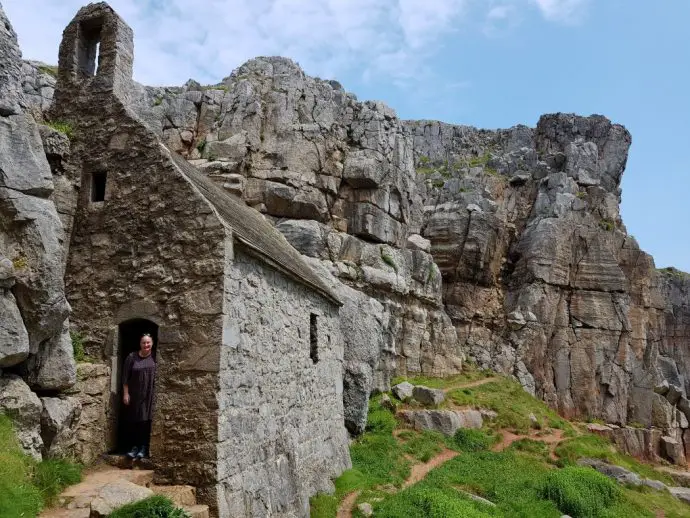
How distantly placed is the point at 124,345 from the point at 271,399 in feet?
10.5

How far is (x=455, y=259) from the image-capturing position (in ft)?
130

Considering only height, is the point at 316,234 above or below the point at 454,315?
above

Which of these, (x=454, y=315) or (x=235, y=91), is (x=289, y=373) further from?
(x=454, y=315)

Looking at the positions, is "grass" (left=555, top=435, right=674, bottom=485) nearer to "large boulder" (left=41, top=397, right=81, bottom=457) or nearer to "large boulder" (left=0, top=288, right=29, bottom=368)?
"large boulder" (left=41, top=397, right=81, bottom=457)

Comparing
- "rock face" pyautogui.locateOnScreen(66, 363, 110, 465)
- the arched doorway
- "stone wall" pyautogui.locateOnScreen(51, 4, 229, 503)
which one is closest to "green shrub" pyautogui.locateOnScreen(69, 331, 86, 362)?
"stone wall" pyautogui.locateOnScreen(51, 4, 229, 503)

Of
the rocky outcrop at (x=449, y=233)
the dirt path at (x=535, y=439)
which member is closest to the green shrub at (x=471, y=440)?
the dirt path at (x=535, y=439)

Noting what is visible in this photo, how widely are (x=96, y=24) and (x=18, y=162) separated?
18.8ft

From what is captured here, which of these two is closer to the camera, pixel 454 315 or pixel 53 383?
pixel 53 383

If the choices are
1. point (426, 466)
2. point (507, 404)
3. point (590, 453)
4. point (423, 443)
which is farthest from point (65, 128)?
point (507, 404)

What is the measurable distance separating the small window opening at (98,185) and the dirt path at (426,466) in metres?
11.4

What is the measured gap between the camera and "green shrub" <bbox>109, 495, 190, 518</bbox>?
7555 mm

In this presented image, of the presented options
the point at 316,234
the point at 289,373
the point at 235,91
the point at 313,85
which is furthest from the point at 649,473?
the point at 235,91

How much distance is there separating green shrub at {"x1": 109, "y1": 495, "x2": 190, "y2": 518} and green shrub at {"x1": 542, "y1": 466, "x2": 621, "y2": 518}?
12.5 meters

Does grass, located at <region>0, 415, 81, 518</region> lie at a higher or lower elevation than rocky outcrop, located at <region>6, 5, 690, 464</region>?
lower
